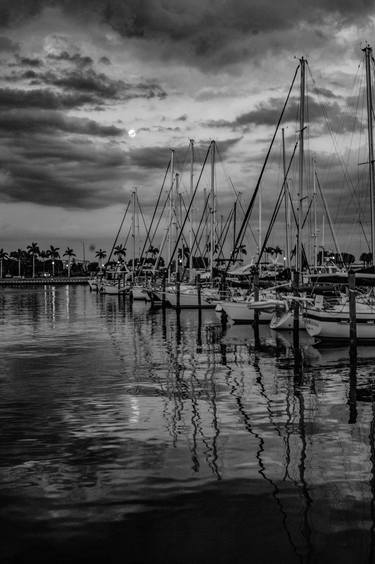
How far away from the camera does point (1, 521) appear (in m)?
8.96

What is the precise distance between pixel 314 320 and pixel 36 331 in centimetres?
1937

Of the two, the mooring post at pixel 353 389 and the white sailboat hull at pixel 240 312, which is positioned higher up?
the white sailboat hull at pixel 240 312

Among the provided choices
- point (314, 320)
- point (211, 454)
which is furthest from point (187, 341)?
point (211, 454)

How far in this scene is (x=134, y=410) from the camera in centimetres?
1639

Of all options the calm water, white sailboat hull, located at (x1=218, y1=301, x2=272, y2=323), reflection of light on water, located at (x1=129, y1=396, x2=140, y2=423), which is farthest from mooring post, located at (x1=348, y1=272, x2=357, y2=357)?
white sailboat hull, located at (x1=218, y1=301, x2=272, y2=323)

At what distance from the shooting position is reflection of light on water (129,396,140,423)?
1530 centimetres

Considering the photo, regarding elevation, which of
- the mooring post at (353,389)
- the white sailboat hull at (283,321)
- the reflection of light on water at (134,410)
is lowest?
the mooring post at (353,389)

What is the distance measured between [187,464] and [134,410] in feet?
16.8

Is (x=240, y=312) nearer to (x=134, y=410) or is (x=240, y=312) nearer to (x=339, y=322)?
(x=339, y=322)

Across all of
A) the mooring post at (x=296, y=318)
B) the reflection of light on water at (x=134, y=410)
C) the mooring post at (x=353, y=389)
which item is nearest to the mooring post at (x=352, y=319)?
the mooring post at (x=353, y=389)

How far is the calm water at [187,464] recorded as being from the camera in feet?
26.9

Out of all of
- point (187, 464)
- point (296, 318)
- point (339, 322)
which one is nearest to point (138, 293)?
point (296, 318)

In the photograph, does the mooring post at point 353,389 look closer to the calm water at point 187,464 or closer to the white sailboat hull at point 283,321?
the calm water at point 187,464

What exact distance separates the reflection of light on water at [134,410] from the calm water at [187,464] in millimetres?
51
